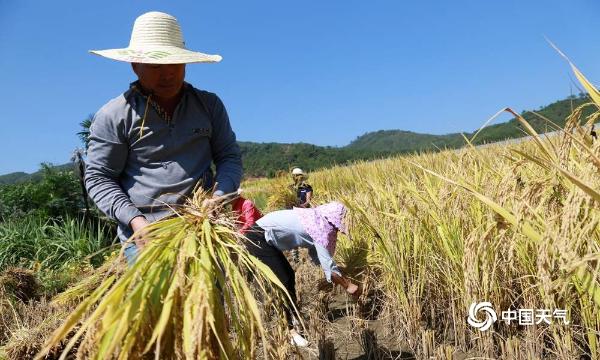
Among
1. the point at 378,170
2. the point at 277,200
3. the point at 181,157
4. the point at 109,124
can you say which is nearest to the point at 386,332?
the point at 181,157

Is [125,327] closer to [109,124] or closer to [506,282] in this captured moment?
[109,124]

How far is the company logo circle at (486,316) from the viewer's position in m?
2.02

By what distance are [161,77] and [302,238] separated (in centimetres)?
136

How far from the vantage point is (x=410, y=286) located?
253 centimetres

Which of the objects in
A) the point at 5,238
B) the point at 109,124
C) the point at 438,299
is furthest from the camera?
the point at 5,238

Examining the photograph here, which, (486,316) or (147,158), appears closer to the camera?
(147,158)

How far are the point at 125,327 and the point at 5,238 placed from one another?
5002 mm

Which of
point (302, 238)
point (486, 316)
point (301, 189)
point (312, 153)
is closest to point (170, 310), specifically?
point (486, 316)

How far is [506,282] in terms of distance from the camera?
6.80 feet

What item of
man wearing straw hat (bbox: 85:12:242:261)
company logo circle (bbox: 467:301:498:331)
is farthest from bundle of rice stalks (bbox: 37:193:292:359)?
company logo circle (bbox: 467:301:498:331)

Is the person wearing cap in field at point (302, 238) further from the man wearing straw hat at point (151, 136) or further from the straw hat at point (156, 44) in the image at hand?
the straw hat at point (156, 44)

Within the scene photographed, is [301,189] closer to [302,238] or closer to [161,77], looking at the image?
[302,238]

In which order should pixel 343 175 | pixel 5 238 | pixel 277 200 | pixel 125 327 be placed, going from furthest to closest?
pixel 343 175, pixel 277 200, pixel 5 238, pixel 125 327

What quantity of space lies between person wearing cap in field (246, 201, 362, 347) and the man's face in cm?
106
